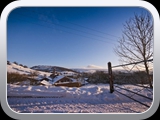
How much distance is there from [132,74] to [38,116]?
1.07 meters

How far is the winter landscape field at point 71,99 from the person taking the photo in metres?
1.88

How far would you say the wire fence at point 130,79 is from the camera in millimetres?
1926

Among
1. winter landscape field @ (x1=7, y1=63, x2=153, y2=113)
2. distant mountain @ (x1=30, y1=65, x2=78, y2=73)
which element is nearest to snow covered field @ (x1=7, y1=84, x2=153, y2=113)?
winter landscape field @ (x1=7, y1=63, x2=153, y2=113)

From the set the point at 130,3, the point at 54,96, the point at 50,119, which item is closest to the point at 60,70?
the point at 54,96

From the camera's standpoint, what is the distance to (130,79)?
204cm

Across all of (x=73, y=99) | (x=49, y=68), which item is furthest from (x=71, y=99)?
(x=49, y=68)

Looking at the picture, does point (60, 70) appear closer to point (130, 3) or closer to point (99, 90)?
point (99, 90)

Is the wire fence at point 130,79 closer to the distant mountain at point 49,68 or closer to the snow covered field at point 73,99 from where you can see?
the snow covered field at point 73,99

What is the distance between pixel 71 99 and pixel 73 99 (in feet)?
0.07

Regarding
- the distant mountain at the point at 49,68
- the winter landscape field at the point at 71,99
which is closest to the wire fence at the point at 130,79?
the winter landscape field at the point at 71,99

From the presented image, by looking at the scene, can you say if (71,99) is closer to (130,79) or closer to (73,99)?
(73,99)

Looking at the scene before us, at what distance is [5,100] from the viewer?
1.80 m

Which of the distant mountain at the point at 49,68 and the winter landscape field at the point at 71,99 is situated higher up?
the distant mountain at the point at 49,68

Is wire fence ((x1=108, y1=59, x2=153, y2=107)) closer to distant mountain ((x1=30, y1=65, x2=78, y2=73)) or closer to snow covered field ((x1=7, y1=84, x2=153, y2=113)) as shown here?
snow covered field ((x1=7, y1=84, x2=153, y2=113))
